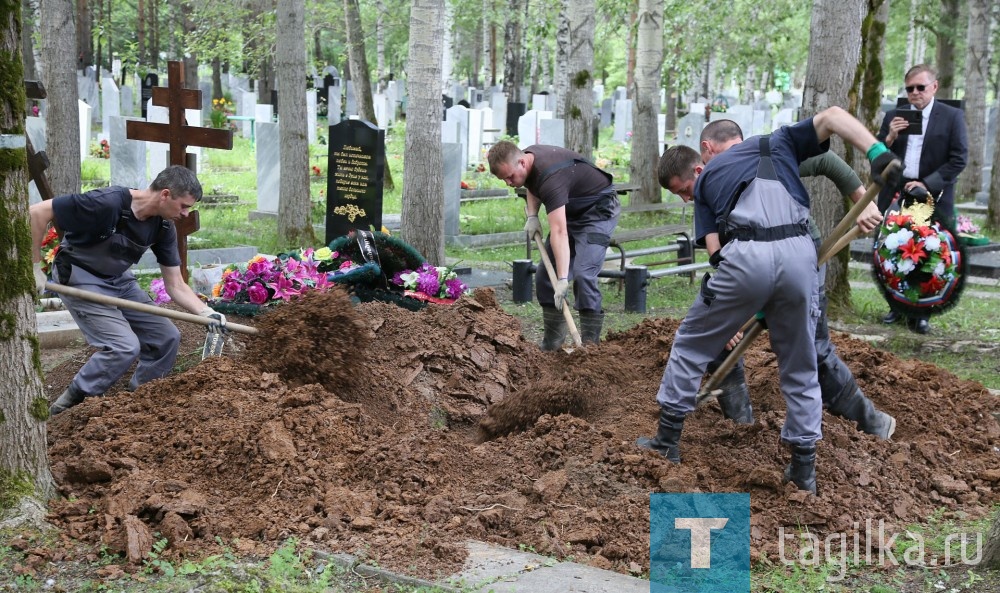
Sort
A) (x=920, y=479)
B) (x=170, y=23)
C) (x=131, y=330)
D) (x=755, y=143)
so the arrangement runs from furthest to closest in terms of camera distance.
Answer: (x=170, y=23), (x=131, y=330), (x=920, y=479), (x=755, y=143)

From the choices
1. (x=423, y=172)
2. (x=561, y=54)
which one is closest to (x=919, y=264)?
(x=423, y=172)

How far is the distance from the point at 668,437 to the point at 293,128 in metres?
7.80

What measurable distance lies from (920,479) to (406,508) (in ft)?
7.94

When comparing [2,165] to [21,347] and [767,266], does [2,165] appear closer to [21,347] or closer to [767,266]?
[21,347]

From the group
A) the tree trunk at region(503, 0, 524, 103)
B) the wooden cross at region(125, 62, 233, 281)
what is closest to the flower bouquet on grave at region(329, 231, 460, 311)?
the wooden cross at region(125, 62, 233, 281)

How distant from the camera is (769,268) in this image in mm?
4301

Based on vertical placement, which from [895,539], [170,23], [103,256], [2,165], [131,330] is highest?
[170,23]

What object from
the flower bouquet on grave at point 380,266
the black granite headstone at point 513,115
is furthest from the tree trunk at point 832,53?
the black granite headstone at point 513,115

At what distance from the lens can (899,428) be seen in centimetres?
550

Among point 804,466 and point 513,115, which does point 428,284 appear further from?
point 513,115

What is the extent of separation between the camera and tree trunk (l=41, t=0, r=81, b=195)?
1004cm

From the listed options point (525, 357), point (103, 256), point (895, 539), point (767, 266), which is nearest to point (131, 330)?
point (103, 256)

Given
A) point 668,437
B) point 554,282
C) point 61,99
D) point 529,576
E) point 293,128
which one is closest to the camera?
point 529,576

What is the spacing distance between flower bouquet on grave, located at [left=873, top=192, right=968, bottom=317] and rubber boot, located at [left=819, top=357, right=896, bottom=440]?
11.2 feet
